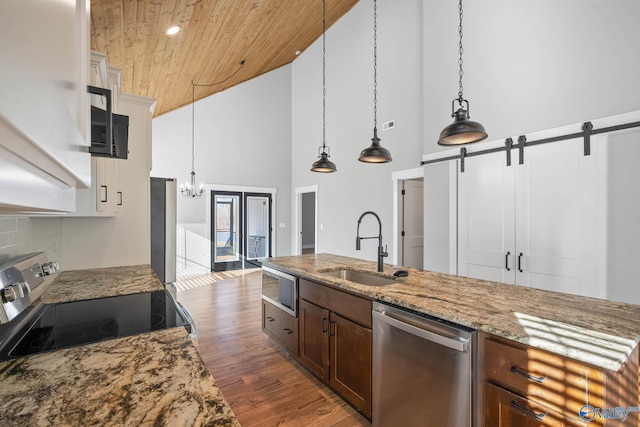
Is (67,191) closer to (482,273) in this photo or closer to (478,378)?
(478,378)

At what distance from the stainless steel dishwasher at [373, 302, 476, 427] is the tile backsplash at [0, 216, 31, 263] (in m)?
1.91

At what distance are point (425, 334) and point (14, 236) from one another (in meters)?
2.15

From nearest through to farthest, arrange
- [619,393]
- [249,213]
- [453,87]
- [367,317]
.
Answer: [619,393]
[367,317]
[453,87]
[249,213]

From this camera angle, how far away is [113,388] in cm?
90

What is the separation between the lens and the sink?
2488mm

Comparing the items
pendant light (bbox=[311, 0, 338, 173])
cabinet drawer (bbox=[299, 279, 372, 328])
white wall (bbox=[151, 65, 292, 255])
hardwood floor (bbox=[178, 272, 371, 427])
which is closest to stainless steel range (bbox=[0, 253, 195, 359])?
cabinet drawer (bbox=[299, 279, 372, 328])

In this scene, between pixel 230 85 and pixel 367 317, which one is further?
pixel 230 85

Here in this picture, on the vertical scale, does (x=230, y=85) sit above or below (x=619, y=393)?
above

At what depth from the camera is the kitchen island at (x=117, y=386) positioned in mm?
772

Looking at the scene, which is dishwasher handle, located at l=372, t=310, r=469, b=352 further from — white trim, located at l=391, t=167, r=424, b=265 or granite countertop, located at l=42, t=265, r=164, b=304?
white trim, located at l=391, t=167, r=424, b=265

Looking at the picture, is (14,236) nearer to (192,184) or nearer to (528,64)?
(528,64)

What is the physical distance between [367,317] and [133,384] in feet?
4.50

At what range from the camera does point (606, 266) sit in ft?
8.79

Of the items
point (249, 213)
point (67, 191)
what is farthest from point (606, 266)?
point (249, 213)
